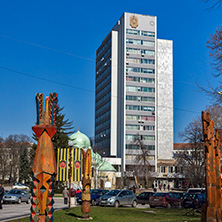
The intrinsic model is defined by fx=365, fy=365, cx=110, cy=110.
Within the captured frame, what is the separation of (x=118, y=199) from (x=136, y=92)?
65485mm

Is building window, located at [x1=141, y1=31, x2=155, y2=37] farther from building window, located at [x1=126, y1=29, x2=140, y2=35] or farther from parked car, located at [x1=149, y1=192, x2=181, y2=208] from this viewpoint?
parked car, located at [x1=149, y1=192, x2=181, y2=208]

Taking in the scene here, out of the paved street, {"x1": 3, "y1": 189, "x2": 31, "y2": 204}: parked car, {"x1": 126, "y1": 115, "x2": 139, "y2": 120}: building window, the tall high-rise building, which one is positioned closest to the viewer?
the paved street

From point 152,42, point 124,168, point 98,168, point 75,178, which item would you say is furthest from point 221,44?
point 152,42

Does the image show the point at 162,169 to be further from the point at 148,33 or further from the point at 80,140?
the point at 148,33

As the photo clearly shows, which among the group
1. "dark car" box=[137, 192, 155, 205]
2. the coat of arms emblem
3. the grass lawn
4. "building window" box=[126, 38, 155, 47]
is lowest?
"dark car" box=[137, 192, 155, 205]

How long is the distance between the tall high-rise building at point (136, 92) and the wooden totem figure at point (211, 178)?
74865 mm

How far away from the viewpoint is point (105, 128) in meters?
103

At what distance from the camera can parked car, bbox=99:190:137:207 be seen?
29755 mm

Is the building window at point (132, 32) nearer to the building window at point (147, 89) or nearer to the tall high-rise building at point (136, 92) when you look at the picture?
the tall high-rise building at point (136, 92)

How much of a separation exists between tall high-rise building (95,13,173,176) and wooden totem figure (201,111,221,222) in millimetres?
74865

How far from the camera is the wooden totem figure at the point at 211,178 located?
12.8 metres

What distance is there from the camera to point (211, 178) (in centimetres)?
1354

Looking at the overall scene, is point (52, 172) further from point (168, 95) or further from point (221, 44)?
point (168, 95)

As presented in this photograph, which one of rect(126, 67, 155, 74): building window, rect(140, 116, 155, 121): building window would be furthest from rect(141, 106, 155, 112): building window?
rect(126, 67, 155, 74): building window
